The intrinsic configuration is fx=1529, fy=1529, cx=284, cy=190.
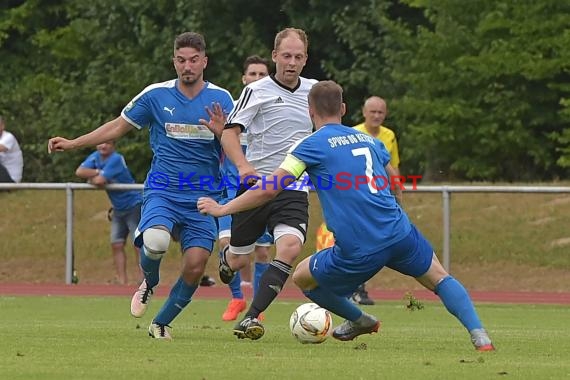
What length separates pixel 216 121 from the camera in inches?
429

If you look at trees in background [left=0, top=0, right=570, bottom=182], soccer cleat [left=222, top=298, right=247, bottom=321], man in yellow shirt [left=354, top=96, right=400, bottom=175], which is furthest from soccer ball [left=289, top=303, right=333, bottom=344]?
trees in background [left=0, top=0, right=570, bottom=182]

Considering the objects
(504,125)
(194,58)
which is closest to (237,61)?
(504,125)

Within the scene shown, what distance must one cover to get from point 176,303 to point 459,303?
89.9 inches

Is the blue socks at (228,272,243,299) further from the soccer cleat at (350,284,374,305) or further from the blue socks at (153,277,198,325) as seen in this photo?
the soccer cleat at (350,284,374,305)

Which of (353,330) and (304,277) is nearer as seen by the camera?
(304,277)

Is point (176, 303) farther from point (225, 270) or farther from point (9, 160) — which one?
point (9, 160)

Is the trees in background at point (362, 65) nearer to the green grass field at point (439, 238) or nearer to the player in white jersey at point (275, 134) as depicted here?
the green grass field at point (439, 238)

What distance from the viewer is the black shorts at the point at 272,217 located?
10924 mm

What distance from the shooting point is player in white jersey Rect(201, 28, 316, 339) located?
10.9 meters

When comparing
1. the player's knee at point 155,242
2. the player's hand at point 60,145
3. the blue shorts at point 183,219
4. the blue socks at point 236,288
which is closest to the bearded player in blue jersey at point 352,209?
the player's knee at point 155,242

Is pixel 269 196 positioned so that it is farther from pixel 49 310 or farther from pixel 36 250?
pixel 36 250

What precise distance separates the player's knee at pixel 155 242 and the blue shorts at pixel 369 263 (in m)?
1.42

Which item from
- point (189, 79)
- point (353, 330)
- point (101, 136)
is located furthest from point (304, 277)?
point (101, 136)

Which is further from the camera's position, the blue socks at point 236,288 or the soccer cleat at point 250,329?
the blue socks at point 236,288
